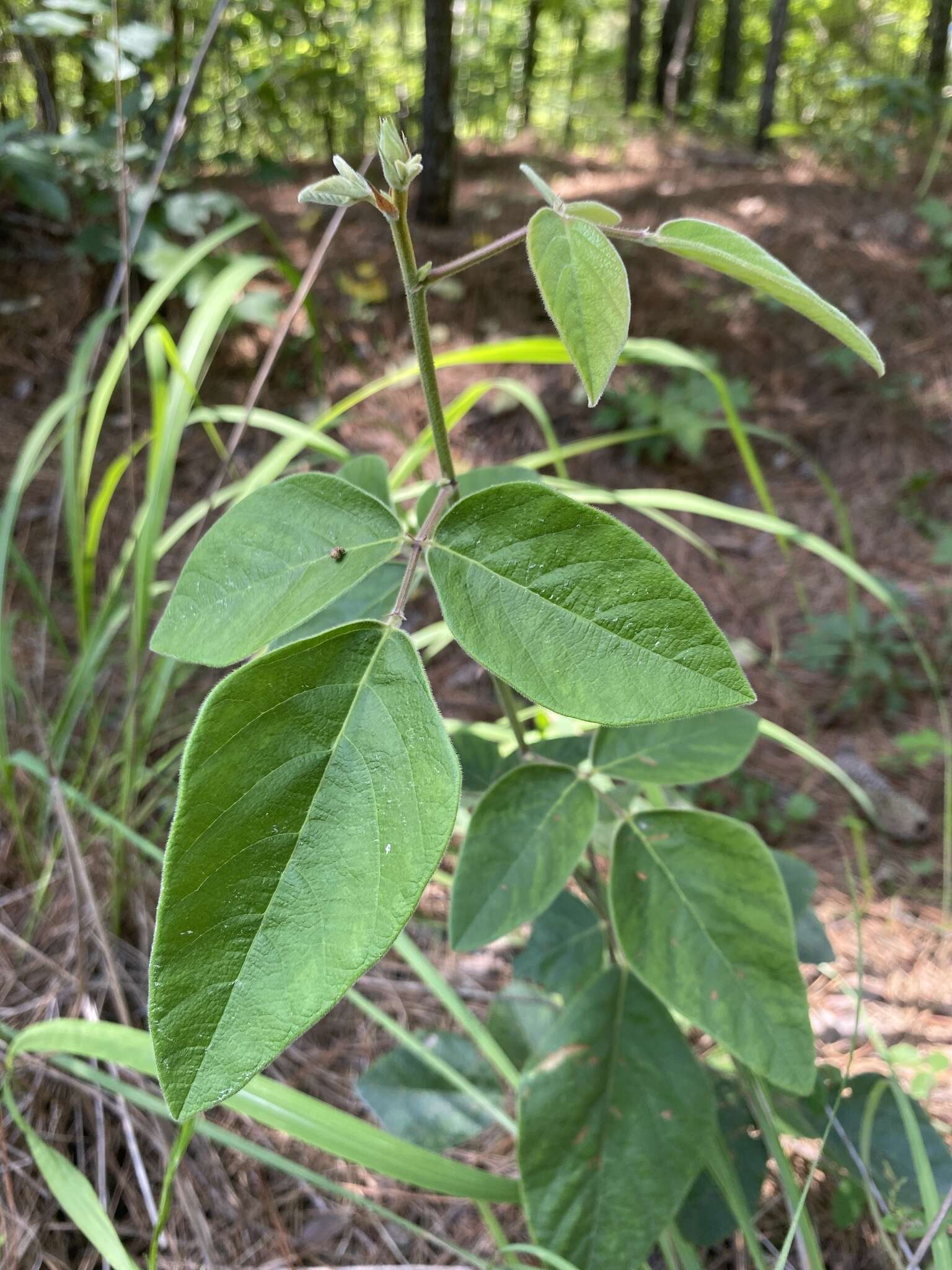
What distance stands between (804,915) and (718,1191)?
262 mm

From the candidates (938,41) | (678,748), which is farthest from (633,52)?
(678,748)

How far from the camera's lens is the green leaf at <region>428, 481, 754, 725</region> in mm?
360

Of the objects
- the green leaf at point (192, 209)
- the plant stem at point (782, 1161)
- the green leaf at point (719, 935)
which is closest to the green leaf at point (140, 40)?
the green leaf at point (192, 209)

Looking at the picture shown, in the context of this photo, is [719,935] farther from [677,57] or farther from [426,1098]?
[677,57]

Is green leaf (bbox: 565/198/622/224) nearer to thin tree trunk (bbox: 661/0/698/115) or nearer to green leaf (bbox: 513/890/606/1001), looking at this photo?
green leaf (bbox: 513/890/606/1001)

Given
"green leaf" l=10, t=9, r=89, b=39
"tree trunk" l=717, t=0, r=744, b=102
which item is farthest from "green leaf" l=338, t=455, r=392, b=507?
"tree trunk" l=717, t=0, r=744, b=102

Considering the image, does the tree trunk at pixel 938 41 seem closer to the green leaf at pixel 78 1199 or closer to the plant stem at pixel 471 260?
the plant stem at pixel 471 260

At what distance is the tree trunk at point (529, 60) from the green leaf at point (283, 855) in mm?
5943

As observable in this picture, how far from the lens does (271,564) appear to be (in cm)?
46

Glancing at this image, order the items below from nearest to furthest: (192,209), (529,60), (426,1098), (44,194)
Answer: (426,1098) < (44,194) < (192,209) < (529,60)

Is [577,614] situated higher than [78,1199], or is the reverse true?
[577,614]

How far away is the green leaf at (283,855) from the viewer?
308 mm

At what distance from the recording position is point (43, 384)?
2271 millimetres

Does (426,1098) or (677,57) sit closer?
(426,1098)
